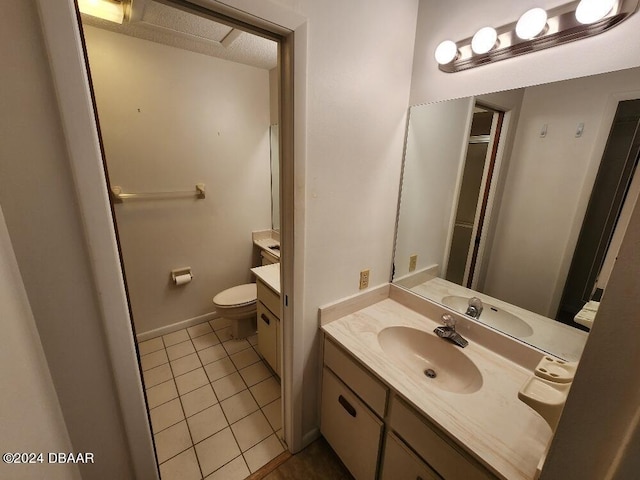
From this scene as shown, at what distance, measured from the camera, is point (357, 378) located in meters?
1.11

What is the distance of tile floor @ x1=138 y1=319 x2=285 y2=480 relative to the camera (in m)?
1.39

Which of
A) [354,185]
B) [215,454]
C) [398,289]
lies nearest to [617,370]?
[354,185]

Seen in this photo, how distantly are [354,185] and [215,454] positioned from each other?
65.4 inches

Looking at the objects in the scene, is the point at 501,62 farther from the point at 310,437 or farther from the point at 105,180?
the point at 310,437

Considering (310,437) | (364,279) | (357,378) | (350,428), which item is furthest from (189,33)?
(310,437)

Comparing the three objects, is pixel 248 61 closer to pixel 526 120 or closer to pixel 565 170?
pixel 526 120

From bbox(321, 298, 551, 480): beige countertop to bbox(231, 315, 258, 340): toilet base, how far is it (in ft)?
4.33

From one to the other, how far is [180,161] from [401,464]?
2.45 metres

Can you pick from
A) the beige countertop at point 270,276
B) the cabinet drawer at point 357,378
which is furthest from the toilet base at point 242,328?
the cabinet drawer at point 357,378

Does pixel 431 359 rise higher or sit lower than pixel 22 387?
lower

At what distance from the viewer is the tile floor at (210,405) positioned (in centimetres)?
139

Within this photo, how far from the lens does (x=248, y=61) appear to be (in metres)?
2.24

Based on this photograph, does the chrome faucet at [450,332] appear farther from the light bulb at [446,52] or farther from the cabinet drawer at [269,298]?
the light bulb at [446,52]

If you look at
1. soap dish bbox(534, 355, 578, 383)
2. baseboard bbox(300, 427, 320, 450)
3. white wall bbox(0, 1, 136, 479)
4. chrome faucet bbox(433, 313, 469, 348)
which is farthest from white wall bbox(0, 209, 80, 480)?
chrome faucet bbox(433, 313, 469, 348)
